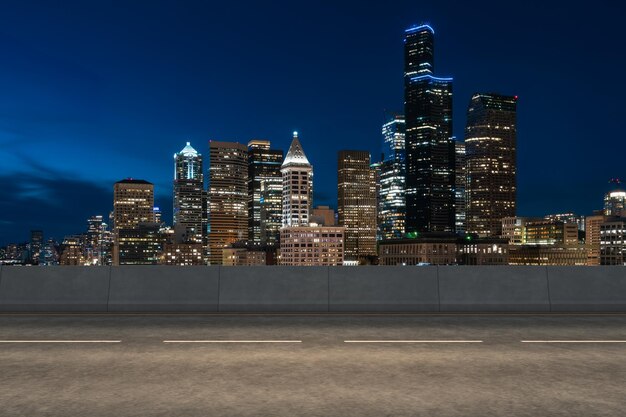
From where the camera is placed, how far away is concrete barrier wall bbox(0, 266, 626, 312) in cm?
1452

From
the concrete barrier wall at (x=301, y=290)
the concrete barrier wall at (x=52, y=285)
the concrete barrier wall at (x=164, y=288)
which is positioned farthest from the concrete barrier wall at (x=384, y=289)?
the concrete barrier wall at (x=52, y=285)

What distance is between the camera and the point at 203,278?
14.8 m

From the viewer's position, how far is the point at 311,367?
26.1 ft

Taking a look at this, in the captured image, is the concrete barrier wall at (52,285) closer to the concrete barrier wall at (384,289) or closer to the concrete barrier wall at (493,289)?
the concrete barrier wall at (384,289)

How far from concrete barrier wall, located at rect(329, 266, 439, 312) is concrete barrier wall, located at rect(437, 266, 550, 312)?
13.8 inches

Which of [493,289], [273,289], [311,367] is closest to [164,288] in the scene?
[273,289]

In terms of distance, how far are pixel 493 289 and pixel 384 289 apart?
107 inches

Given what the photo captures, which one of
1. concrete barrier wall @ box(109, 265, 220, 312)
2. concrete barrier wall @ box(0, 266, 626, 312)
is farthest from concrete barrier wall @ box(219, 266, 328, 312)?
concrete barrier wall @ box(109, 265, 220, 312)

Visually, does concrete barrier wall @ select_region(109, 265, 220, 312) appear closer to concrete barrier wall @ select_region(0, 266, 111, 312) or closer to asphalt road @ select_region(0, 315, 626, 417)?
concrete barrier wall @ select_region(0, 266, 111, 312)

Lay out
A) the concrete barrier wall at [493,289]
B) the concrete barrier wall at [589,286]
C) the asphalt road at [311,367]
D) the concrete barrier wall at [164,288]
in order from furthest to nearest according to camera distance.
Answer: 1. the concrete barrier wall at [589,286]
2. the concrete barrier wall at [493,289]
3. the concrete barrier wall at [164,288]
4. the asphalt road at [311,367]

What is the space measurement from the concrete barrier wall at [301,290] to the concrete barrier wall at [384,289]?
24mm

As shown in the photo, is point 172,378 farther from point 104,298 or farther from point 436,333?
point 104,298

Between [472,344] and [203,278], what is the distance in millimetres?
7274

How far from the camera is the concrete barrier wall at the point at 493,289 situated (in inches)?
575
